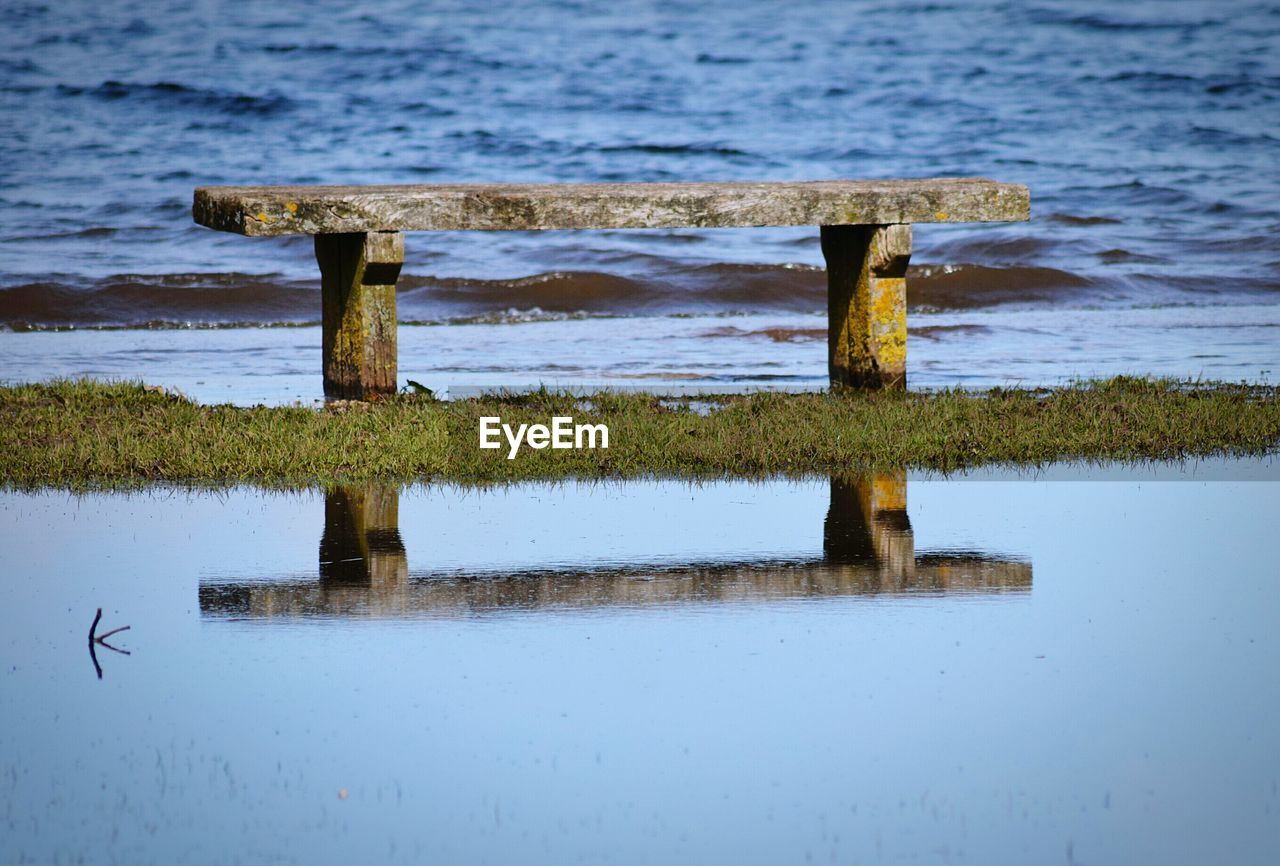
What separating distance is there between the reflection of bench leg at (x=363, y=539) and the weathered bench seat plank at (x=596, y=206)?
2.10 meters

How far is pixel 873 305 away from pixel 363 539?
155 inches

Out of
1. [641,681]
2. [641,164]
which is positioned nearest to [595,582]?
[641,681]

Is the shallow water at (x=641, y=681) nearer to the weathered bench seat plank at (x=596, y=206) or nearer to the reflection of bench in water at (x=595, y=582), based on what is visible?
the reflection of bench in water at (x=595, y=582)

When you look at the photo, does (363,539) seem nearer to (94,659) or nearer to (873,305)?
(94,659)

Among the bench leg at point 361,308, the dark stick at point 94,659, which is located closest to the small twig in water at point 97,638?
the dark stick at point 94,659

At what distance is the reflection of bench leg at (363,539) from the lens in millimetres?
5254

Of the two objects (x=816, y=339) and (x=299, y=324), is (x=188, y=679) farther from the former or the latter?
(x=299, y=324)

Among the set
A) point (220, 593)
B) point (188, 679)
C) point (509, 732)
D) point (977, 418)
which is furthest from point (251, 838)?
point (977, 418)

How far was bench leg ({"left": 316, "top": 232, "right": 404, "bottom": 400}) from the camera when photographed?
854cm

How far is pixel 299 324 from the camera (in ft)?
48.5

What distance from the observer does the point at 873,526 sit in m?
5.89

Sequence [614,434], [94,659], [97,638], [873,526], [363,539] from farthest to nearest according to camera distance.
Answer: [614,434]
[873,526]
[363,539]
[97,638]
[94,659]

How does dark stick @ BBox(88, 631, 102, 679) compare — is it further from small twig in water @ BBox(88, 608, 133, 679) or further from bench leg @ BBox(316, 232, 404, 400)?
bench leg @ BBox(316, 232, 404, 400)

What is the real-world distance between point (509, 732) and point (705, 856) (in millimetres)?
720
